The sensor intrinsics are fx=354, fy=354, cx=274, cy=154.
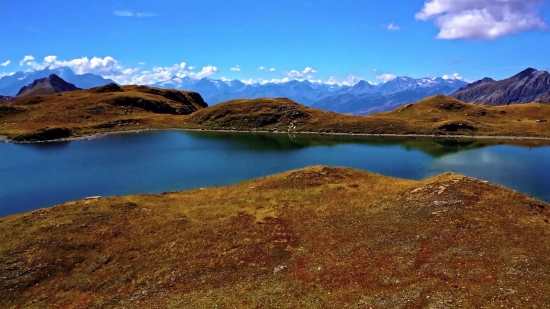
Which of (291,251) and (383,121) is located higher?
(383,121)

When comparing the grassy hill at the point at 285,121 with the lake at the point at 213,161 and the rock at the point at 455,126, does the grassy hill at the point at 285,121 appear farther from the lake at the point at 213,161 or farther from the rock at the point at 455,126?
the lake at the point at 213,161

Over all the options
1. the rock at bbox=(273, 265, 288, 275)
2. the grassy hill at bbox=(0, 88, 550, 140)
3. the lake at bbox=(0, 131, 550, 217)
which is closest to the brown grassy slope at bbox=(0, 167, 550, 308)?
the rock at bbox=(273, 265, 288, 275)

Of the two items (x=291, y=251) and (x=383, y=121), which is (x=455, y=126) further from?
(x=291, y=251)

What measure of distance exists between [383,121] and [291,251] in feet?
494

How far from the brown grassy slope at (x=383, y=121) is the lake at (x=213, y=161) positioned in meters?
15.9

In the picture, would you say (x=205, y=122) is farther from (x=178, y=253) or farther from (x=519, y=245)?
(x=519, y=245)

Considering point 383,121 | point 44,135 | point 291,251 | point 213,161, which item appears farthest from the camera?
point 383,121

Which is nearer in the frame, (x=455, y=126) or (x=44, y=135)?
(x=44, y=135)

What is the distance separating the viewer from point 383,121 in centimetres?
17750

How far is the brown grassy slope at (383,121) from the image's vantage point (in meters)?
165

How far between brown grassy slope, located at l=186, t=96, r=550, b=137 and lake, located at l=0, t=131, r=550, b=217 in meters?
15.9

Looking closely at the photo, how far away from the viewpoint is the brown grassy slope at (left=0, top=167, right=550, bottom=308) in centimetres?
2991

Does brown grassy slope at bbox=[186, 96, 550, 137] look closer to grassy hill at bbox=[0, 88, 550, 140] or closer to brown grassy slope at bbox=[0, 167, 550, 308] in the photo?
grassy hill at bbox=[0, 88, 550, 140]

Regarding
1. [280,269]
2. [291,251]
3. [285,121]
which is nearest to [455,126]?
[285,121]
